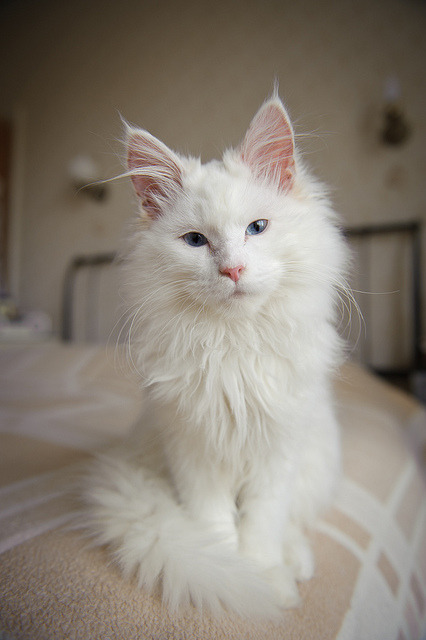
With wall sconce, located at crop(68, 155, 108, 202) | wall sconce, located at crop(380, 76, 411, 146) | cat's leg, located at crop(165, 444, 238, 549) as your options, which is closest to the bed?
cat's leg, located at crop(165, 444, 238, 549)

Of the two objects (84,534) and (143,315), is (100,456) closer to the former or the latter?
(84,534)

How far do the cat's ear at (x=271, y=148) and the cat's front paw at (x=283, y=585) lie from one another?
1.91 ft

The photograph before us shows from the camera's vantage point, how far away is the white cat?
0.52m

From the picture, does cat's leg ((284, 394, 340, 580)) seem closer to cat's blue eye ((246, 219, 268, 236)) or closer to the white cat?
the white cat

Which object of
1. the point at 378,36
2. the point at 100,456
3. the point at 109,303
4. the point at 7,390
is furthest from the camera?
the point at 109,303

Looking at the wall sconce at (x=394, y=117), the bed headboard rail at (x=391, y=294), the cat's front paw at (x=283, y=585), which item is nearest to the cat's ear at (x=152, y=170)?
the cat's front paw at (x=283, y=585)

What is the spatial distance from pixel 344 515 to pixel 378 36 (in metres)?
2.35

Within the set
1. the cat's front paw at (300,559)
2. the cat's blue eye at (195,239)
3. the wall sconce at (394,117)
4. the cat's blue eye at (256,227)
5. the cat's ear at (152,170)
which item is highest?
the wall sconce at (394,117)

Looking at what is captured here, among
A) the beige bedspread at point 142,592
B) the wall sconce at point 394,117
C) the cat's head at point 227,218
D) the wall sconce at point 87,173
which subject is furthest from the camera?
the wall sconce at point 87,173

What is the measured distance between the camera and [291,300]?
0.56 m

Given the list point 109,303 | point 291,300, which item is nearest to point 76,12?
point 109,303

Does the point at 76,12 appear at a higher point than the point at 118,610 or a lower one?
higher

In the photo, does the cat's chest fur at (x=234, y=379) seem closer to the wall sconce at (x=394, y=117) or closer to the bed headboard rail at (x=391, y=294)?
the bed headboard rail at (x=391, y=294)

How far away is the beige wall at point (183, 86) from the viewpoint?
1.95 m
